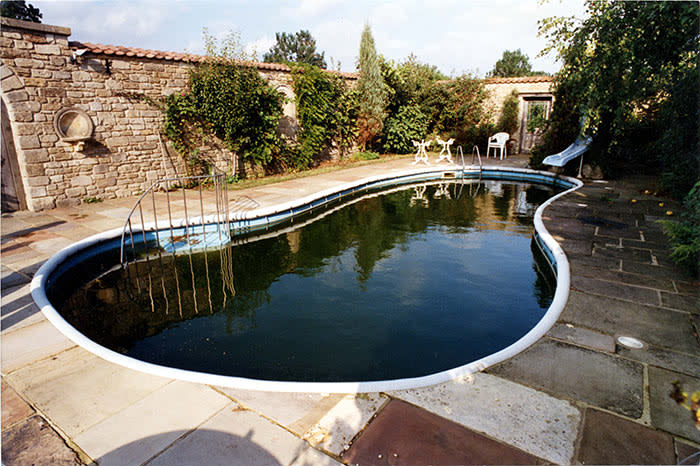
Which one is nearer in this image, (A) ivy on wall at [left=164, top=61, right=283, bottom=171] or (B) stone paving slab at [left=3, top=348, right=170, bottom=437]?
(B) stone paving slab at [left=3, top=348, right=170, bottom=437]

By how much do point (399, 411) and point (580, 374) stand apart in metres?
1.28

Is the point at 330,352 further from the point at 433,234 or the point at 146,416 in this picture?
the point at 433,234

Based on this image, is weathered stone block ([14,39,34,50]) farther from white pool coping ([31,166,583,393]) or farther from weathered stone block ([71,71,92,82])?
white pool coping ([31,166,583,393])

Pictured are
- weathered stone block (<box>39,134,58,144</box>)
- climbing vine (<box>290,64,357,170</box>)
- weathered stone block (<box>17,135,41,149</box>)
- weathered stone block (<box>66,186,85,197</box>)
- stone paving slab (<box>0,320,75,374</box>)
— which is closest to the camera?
stone paving slab (<box>0,320,75,374</box>)

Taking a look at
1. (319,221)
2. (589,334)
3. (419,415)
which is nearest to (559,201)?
(319,221)

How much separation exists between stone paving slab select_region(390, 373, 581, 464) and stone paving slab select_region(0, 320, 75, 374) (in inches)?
103

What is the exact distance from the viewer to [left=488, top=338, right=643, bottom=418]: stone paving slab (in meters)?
2.33

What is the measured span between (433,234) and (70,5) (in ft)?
24.7

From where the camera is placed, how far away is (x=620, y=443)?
199 centimetres

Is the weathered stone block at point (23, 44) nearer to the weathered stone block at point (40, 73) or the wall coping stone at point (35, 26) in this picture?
the wall coping stone at point (35, 26)

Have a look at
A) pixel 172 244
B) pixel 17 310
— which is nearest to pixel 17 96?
pixel 172 244

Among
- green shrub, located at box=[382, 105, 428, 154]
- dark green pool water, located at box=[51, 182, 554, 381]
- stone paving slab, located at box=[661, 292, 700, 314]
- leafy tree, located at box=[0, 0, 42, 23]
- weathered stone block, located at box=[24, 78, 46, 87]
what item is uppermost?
leafy tree, located at box=[0, 0, 42, 23]

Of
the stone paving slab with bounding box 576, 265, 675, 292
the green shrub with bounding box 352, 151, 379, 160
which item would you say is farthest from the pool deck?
the green shrub with bounding box 352, 151, 379, 160

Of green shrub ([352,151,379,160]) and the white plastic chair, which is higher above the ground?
the white plastic chair
